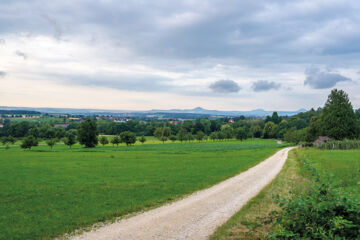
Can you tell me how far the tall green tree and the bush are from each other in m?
69.5

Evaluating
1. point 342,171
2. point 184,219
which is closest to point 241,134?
Answer: point 342,171

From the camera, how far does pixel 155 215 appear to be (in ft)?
39.9

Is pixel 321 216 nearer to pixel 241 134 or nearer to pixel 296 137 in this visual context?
pixel 296 137

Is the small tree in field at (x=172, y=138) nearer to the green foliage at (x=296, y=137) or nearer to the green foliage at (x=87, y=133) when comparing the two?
the green foliage at (x=87, y=133)

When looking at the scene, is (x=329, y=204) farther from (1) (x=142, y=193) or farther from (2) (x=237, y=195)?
(1) (x=142, y=193)

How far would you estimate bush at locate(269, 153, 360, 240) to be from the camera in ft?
19.6

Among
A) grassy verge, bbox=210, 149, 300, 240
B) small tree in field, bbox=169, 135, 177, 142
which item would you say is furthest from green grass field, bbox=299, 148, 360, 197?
small tree in field, bbox=169, 135, 177, 142

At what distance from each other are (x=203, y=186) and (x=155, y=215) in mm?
7615

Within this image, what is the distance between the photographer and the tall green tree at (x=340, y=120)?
65.9 m

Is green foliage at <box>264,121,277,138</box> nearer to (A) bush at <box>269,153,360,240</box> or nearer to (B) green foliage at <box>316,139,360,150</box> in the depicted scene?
(B) green foliage at <box>316,139,360,150</box>

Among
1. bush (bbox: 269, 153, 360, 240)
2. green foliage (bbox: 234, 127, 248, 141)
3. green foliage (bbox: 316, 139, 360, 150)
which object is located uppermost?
bush (bbox: 269, 153, 360, 240)

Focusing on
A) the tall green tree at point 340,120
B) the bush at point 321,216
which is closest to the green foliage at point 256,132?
the tall green tree at point 340,120

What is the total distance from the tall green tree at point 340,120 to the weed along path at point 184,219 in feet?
198

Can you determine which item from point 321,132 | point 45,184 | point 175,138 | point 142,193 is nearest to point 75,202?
point 142,193
